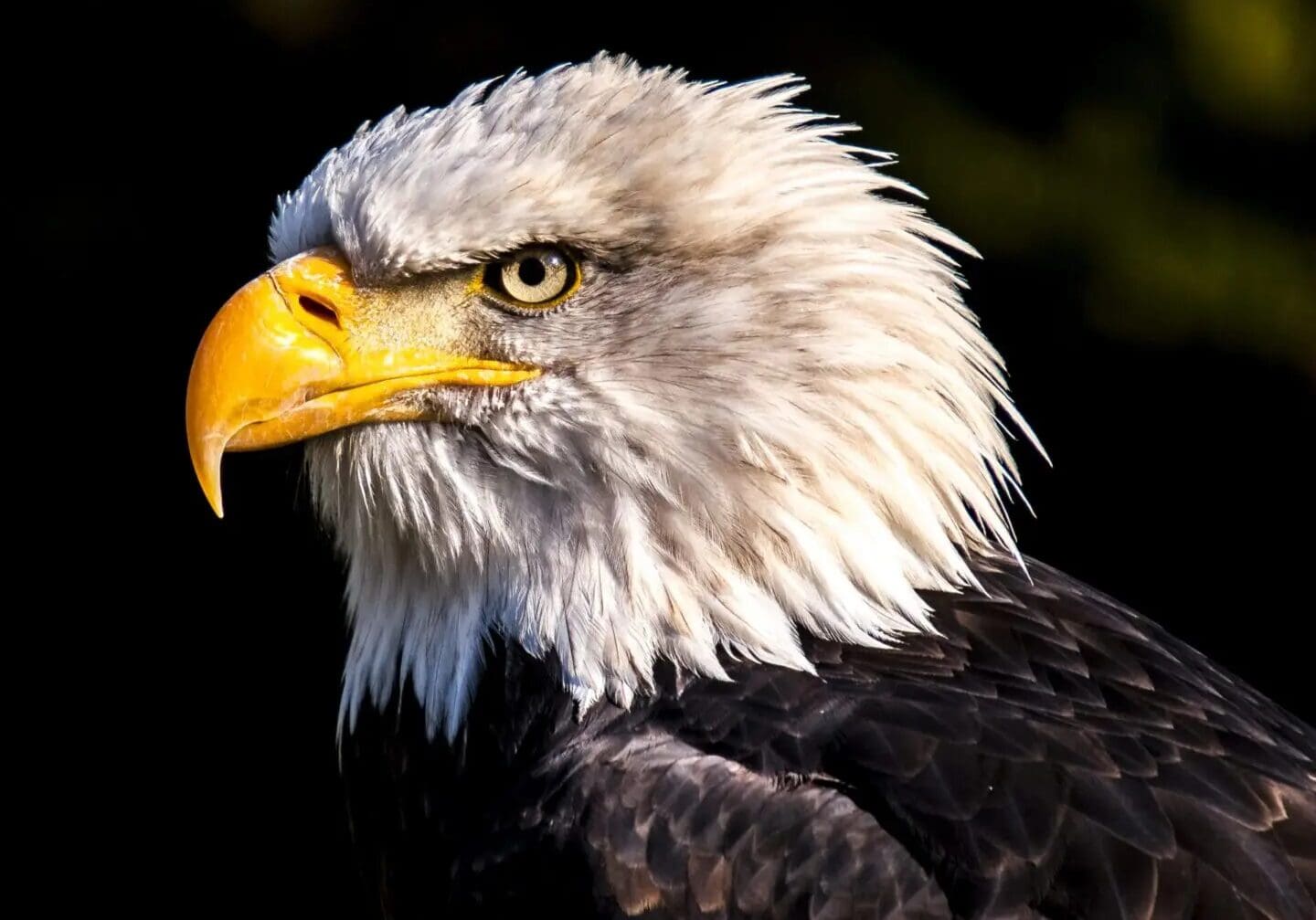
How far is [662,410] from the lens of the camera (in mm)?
2764

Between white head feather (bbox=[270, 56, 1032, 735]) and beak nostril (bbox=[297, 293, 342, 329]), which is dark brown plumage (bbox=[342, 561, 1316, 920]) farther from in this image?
beak nostril (bbox=[297, 293, 342, 329])

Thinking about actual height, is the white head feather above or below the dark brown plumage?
above

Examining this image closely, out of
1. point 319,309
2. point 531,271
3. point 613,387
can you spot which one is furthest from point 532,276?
point 319,309

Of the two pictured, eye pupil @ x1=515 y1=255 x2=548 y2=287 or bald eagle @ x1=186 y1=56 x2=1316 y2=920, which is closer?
bald eagle @ x1=186 y1=56 x2=1316 y2=920

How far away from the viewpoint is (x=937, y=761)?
243 centimetres

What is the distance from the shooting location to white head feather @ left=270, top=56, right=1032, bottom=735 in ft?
8.95

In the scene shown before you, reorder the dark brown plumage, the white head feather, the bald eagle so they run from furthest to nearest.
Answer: the white head feather < the bald eagle < the dark brown plumage

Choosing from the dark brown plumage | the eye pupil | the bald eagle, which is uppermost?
the eye pupil

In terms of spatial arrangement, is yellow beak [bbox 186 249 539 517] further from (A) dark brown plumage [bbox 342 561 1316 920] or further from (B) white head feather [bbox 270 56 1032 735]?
(A) dark brown plumage [bbox 342 561 1316 920]

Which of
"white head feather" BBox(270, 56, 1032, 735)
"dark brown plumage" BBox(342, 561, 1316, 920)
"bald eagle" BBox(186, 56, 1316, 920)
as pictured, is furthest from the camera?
"white head feather" BBox(270, 56, 1032, 735)

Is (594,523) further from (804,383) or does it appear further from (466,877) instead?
(466,877)

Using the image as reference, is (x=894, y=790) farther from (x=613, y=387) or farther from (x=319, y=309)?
(x=319, y=309)

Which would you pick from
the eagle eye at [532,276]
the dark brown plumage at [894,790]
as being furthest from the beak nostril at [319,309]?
the dark brown plumage at [894,790]

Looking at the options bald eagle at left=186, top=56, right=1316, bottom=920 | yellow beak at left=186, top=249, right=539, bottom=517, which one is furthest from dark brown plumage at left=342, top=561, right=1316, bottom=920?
yellow beak at left=186, top=249, right=539, bottom=517
